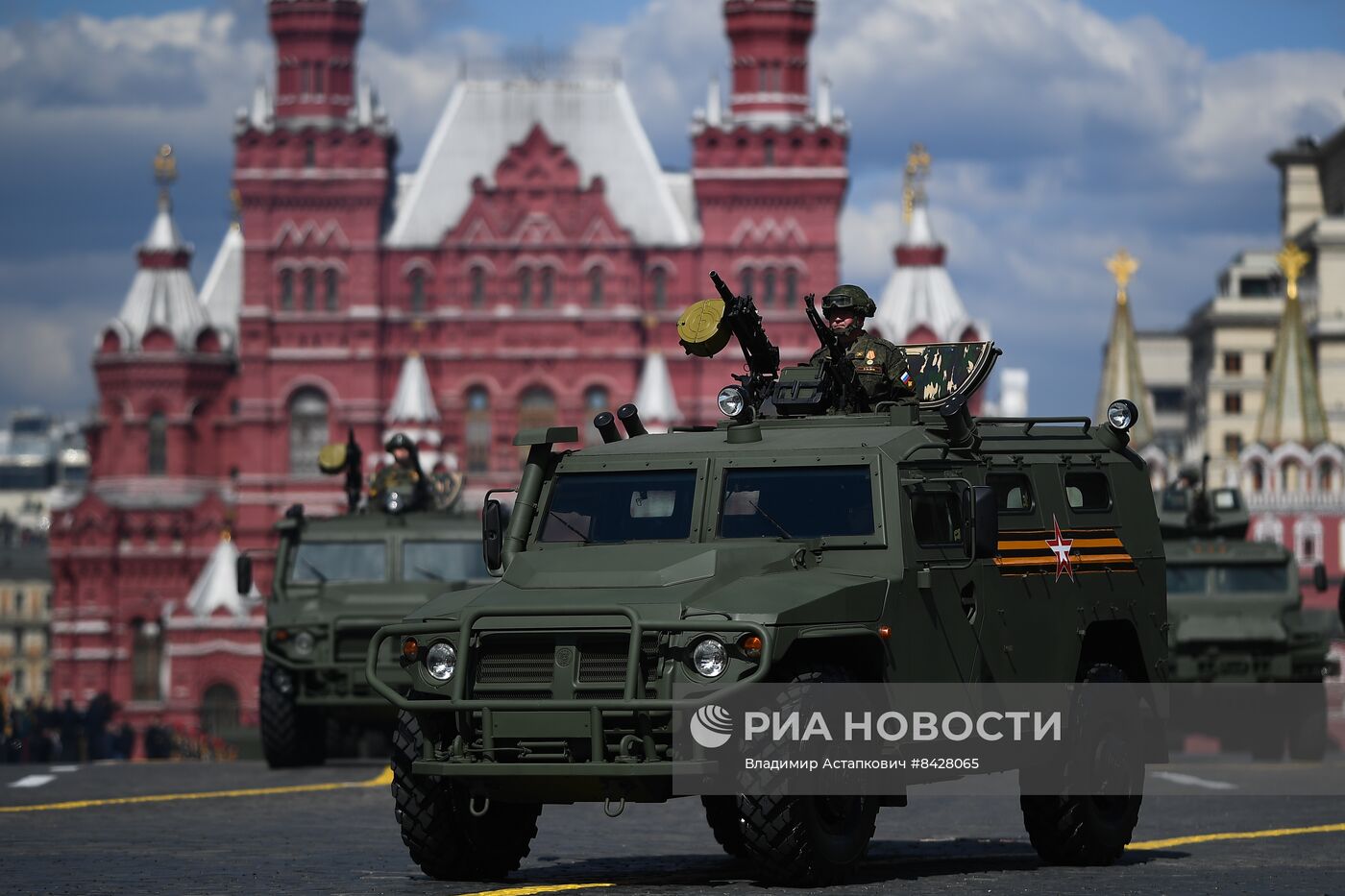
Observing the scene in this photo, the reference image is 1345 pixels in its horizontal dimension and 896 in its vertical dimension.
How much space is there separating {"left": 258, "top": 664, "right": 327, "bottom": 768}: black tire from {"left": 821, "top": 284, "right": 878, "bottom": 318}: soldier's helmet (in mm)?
11515

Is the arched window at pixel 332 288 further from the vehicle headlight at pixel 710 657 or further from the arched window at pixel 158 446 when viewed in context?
the vehicle headlight at pixel 710 657

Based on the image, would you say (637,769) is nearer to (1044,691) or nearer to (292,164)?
(1044,691)

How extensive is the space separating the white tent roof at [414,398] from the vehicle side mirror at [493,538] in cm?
7279

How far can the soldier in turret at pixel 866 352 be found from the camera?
14.1 m

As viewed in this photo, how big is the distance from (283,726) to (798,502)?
41.9 feet

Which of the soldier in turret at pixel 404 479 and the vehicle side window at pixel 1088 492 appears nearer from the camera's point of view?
the vehicle side window at pixel 1088 492

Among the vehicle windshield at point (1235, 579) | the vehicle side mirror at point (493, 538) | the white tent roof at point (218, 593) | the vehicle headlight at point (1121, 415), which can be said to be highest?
the vehicle headlight at point (1121, 415)

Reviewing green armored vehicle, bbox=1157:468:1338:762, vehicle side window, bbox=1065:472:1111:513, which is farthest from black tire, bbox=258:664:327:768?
vehicle side window, bbox=1065:472:1111:513

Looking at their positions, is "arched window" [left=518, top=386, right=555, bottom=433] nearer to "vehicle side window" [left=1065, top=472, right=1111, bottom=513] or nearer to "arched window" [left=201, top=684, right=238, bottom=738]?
"arched window" [left=201, top=684, right=238, bottom=738]

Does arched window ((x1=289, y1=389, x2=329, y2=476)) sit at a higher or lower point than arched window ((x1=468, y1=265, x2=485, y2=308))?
lower

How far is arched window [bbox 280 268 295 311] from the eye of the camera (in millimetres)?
87438

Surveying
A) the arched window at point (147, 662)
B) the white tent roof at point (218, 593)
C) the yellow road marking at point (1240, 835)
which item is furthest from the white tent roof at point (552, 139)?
the yellow road marking at point (1240, 835)

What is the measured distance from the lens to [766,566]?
12242 millimetres

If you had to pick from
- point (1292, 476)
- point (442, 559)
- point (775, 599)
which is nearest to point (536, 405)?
point (1292, 476)
